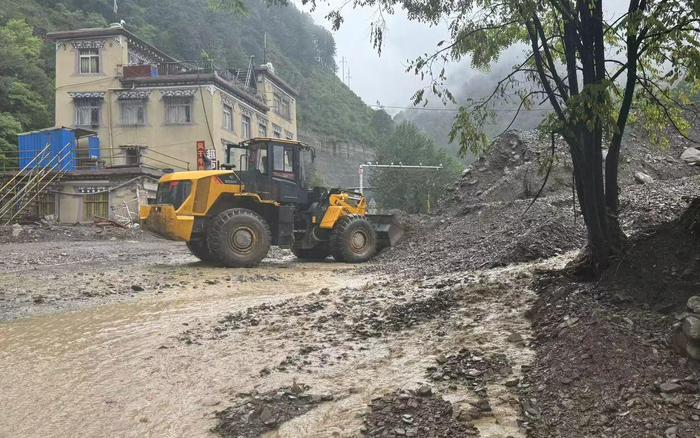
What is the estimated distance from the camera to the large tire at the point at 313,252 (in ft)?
47.4

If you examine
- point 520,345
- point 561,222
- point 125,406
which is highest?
point 561,222

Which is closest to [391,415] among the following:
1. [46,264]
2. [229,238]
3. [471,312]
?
[471,312]

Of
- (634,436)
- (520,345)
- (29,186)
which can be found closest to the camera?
(634,436)

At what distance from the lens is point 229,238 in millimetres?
11820

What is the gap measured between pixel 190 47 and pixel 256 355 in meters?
56.1

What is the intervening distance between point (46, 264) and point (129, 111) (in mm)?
23628

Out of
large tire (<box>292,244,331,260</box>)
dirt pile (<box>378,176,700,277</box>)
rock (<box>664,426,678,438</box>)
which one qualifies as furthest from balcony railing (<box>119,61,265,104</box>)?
rock (<box>664,426,678,438</box>)

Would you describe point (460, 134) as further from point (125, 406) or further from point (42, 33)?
point (42, 33)

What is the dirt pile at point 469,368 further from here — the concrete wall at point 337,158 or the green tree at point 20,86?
the concrete wall at point 337,158

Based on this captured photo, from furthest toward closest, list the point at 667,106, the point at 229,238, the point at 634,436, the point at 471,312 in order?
the point at 229,238 → the point at 667,106 → the point at 471,312 → the point at 634,436

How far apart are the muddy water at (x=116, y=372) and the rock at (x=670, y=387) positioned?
266cm

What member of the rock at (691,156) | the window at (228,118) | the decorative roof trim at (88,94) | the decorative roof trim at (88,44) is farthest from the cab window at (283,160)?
the decorative roof trim at (88,44)

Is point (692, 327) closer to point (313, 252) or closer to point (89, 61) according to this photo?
point (313, 252)

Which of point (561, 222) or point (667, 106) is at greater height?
point (667, 106)
